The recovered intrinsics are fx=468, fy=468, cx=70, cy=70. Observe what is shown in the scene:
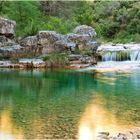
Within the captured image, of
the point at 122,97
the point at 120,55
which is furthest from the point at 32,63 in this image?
the point at 122,97

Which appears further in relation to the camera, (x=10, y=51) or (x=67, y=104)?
(x=10, y=51)

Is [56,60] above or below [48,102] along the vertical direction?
above

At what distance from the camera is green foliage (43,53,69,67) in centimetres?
3841

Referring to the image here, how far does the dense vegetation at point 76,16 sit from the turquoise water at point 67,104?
52.0 feet

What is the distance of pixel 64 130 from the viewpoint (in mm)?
16703

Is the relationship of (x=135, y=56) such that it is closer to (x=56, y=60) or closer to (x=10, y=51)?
(x=56, y=60)

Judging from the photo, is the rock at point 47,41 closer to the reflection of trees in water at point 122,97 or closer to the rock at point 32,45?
the rock at point 32,45

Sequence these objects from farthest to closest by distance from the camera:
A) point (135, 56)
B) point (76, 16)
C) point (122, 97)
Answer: point (76, 16), point (135, 56), point (122, 97)

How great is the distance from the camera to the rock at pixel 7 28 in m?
41.2

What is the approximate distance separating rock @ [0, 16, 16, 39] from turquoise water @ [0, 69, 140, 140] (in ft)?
26.7

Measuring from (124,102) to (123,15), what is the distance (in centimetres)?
4136

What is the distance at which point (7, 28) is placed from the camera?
4144 centimetres

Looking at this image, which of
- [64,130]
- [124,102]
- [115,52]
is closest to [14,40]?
[115,52]

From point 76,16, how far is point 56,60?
894 inches
